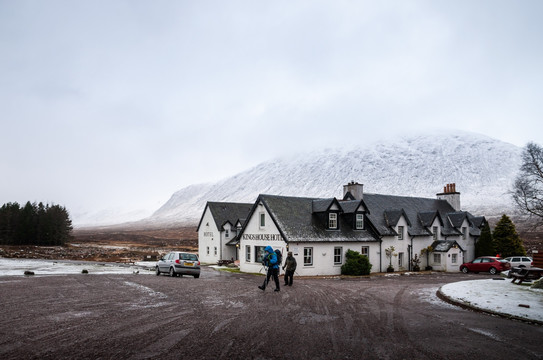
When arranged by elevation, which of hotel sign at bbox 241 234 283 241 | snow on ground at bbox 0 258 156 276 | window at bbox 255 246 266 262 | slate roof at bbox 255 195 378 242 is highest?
slate roof at bbox 255 195 378 242

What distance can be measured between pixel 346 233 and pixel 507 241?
75.4ft

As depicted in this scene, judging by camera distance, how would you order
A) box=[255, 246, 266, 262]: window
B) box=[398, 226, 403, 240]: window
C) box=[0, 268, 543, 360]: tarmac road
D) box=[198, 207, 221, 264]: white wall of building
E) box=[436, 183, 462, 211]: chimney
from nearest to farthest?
box=[0, 268, 543, 360]: tarmac road → box=[255, 246, 266, 262]: window → box=[398, 226, 403, 240]: window → box=[198, 207, 221, 264]: white wall of building → box=[436, 183, 462, 211]: chimney

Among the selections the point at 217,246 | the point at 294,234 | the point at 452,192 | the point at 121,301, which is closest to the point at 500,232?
the point at 452,192

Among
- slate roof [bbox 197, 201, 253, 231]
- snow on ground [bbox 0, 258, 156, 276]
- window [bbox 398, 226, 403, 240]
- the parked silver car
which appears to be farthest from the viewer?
slate roof [bbox 197, 201, 253, 231]

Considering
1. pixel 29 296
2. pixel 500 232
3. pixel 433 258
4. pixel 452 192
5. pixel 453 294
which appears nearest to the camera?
pixel 29 296

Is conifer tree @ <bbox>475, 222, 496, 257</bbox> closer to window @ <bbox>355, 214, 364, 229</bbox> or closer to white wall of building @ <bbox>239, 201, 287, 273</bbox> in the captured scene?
window @ <bbox>355, 214, 364, 229</bbox>

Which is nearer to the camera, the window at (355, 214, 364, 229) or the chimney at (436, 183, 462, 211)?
the window at (355, 214, 364, 229)

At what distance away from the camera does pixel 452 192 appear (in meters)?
54.8

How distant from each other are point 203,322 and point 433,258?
3639cm

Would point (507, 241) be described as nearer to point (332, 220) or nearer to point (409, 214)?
point (409, 214)

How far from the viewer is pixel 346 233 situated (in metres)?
37.2

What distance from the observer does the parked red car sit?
124ft

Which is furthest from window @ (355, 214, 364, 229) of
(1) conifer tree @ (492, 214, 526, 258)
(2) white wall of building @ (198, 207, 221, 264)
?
(1) conifer tree @ (492, 214, 526, 258)

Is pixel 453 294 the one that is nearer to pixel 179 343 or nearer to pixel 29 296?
pixel 179 343
